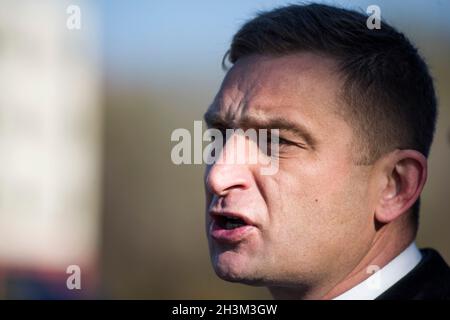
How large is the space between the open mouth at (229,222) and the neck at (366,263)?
0.28 m

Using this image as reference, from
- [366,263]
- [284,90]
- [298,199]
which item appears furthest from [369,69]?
[366,263]

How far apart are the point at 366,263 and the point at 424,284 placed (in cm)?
21

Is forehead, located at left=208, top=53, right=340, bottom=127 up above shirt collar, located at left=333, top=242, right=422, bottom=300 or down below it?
above

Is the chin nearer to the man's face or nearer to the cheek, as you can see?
the man's face

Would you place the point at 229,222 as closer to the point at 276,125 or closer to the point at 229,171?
the point at 229,171

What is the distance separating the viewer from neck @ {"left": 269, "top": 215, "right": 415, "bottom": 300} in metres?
2.64

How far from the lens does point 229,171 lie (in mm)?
2584

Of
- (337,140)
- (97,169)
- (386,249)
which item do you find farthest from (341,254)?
(97,169)

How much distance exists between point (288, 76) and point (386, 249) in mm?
684

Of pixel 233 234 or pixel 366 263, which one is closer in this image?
pixel 233 234

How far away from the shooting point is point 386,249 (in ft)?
8.71

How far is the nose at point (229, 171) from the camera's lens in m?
2.57

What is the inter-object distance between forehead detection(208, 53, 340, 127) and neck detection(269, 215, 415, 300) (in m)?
0.46

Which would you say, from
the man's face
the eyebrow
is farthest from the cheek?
the eyebrow
